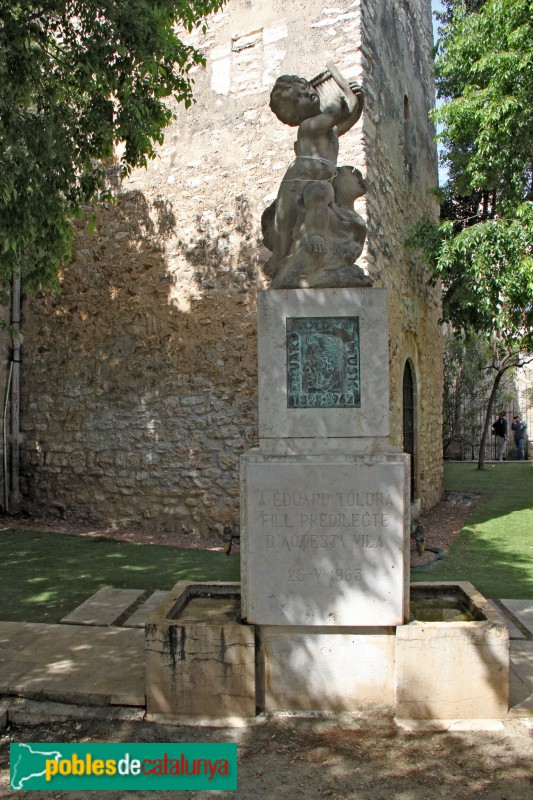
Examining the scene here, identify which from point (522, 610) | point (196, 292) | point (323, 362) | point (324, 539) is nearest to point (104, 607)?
point (324, 539)

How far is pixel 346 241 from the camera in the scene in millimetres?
3520

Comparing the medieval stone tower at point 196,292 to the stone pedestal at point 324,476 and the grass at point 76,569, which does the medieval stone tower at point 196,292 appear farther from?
the stone pedestal at point 324,476

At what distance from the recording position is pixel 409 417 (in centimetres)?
1014

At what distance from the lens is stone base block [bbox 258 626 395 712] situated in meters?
3.16

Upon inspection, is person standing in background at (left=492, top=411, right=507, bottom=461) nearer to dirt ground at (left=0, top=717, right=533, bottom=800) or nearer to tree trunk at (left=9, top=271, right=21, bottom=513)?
tree trunk at (left=9, top=271, right=21, bottom=513)

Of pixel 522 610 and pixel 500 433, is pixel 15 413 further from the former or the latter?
pixel 500 433

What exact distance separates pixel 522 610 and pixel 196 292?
540 cm

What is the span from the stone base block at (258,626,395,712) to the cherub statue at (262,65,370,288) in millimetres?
1821

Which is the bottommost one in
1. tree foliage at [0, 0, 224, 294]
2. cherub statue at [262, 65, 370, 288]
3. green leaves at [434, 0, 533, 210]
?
cherub statue at [262, 65, 370, 288]

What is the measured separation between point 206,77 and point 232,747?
803cm

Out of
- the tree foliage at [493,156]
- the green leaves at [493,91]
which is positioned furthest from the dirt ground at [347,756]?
the green leaves at [493,91]

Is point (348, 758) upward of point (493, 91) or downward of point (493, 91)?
downward

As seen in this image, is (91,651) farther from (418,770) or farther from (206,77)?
(206,77)

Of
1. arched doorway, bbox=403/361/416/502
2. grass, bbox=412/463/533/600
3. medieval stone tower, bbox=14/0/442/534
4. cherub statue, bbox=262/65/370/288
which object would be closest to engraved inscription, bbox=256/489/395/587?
cherub statue, bbox=262/65/370/288
